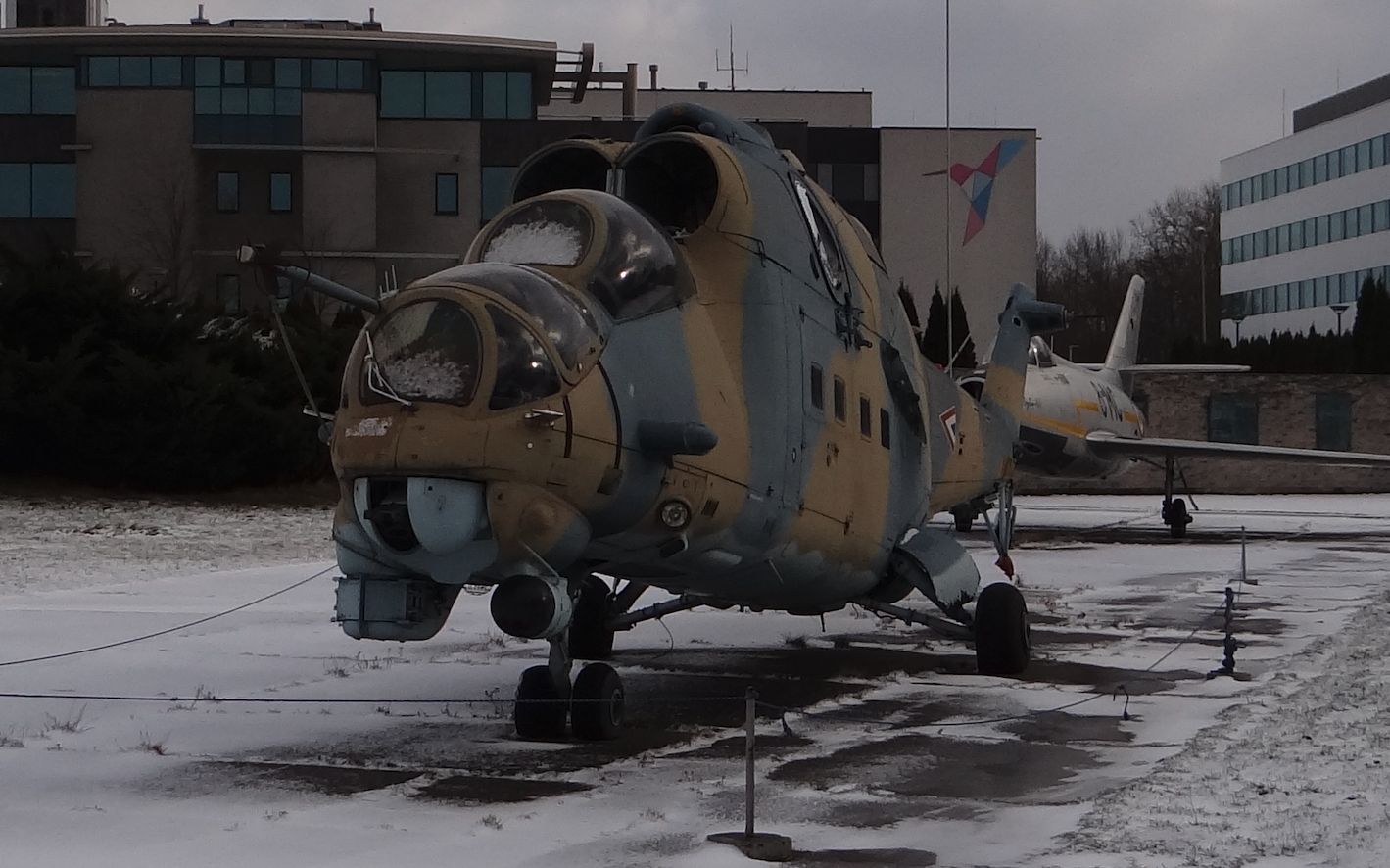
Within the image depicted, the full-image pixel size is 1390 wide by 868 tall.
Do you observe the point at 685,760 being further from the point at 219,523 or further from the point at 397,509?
the point at 219,523

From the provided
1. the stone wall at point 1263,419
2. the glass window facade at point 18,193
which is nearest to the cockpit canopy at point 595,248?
the stone wall at point 1263,419

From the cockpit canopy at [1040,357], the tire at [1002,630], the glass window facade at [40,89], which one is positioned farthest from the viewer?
the glass window facade at [40,89]

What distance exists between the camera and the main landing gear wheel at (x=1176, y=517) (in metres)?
28.6

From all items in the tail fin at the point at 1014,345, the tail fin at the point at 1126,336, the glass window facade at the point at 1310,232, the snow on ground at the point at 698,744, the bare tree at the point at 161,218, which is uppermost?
the glass window facade at the point at 1310,232

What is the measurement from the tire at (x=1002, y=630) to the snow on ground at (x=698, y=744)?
243mm

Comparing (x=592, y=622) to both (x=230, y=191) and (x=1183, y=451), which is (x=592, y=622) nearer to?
(x=1183, y=451)

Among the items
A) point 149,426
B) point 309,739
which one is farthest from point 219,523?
point 309,739

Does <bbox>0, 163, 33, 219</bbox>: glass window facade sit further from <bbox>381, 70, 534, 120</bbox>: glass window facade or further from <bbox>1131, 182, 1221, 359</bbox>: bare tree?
<bbox>1131, 182, 1221, 359</bbox>: bare tree

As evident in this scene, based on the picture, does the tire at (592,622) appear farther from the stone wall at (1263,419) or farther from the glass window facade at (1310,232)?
the glass window facade at (1310,232)

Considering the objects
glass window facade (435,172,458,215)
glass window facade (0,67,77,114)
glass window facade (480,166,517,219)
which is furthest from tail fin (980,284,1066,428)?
glass window facade (0,67,77,114)

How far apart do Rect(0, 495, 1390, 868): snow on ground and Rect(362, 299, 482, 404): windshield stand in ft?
6.04

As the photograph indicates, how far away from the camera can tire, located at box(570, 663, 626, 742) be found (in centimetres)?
866

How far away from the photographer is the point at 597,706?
28.4 ft

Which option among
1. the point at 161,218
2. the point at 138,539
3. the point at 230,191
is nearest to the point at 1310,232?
the point at 230,191
